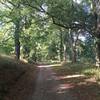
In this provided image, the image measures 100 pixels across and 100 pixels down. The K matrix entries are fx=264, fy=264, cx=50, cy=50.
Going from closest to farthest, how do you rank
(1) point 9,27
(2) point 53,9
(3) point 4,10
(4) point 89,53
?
1. (2) point 53,9
2. (3) point 4,10
3. (1) point 9,27
4. (4) point 89,53

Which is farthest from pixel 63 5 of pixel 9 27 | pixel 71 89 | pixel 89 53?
pixel 89 53

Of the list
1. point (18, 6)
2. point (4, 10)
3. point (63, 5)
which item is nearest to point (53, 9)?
point (63, 5)

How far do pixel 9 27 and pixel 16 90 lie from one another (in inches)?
1038

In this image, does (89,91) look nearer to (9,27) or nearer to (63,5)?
(63,5)

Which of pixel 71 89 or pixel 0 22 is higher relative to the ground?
pixel 0 22

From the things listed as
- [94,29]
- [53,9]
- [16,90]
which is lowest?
[16,90]

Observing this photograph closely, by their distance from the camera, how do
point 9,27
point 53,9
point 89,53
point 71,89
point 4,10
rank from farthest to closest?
Result: point 89,53, point 9,27, point 4,10, point 53,9, point 71,89

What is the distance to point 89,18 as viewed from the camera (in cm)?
2527

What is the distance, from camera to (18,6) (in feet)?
82.1

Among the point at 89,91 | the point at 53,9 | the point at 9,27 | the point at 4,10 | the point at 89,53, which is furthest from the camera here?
the point at 89,53

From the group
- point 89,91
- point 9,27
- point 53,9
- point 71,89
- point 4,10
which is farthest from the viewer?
point 9,27

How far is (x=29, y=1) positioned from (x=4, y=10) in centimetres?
1221

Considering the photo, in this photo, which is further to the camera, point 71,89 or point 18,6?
point 18,6

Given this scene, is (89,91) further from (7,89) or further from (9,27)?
(9,27)
